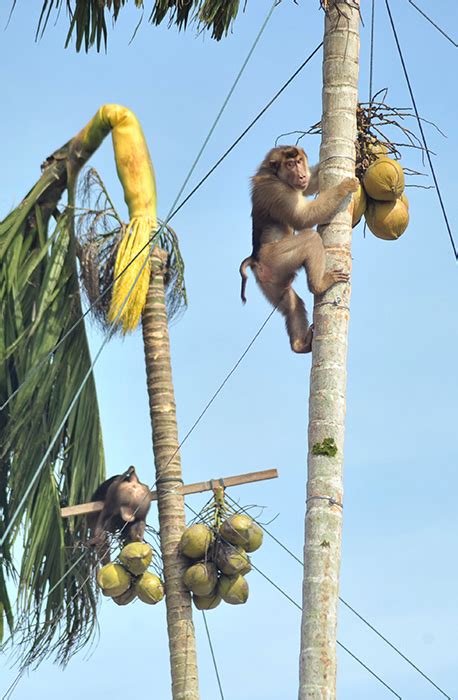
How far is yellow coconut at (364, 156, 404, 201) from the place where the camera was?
9.84m

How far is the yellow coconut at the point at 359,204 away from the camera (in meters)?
9.97

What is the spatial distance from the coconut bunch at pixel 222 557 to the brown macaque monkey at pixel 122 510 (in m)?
0.50

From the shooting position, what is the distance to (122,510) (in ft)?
38.1

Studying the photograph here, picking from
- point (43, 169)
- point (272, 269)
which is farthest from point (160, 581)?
point (43, 169)

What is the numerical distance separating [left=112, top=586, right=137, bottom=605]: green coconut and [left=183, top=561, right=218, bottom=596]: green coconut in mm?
395

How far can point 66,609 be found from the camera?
41.2ft

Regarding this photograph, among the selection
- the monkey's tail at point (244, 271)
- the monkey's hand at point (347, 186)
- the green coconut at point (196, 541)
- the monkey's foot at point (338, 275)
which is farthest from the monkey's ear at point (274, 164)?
the green coconut at point (196, 541)

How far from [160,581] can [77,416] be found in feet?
7.40

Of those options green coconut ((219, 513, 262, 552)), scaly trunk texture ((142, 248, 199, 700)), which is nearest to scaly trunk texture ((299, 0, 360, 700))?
green coconut ((219, 513, 262, 552))

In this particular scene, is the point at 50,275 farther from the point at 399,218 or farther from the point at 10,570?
the point at 399,218

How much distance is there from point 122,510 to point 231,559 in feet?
3.60

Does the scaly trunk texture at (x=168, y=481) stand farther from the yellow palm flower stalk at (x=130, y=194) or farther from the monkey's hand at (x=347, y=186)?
the monkey's hand at (x=347, y=186)

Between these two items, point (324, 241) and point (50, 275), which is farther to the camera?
point (50, 275)

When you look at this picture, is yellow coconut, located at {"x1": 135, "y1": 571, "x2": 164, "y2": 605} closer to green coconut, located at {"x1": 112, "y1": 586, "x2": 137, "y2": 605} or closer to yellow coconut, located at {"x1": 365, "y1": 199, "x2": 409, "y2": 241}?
green coconut, located at {"x1": 112, "y1": 586, "x2": 137, "y2": 605}
